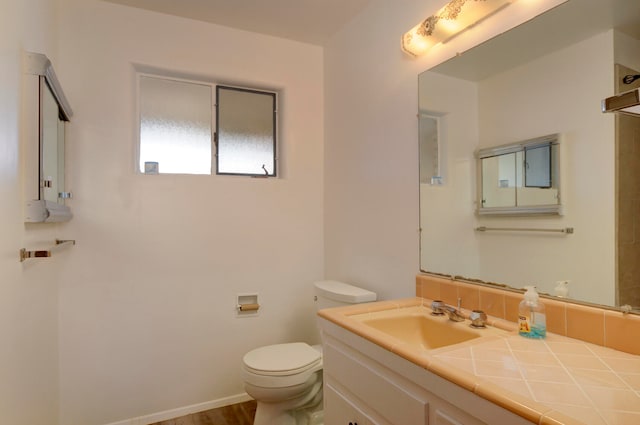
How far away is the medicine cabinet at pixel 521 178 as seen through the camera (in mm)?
1201

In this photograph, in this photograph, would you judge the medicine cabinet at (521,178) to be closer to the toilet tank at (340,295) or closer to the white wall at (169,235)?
the toilet tank at (340,295)

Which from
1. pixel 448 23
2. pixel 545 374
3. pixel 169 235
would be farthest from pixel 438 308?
pixel 169 235

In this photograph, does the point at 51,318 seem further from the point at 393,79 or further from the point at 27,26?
the point at 393,79

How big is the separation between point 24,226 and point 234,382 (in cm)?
163

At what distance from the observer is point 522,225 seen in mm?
1303

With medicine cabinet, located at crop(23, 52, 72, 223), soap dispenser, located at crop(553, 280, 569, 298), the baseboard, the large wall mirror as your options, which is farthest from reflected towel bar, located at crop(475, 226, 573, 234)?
the baseboard

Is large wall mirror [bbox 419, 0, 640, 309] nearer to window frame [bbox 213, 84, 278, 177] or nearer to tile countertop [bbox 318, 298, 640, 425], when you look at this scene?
tile countertop [bbox 318, 298, 640, 425]

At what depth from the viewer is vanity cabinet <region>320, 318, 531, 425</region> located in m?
0.81

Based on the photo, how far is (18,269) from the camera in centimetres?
121

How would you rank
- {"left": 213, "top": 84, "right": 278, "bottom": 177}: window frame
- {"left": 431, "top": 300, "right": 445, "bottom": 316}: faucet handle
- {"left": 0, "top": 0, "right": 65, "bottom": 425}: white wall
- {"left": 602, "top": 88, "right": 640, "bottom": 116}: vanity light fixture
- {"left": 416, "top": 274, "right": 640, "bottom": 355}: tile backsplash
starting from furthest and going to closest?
{"left": 213, "top": 84, "right": 278, "bottom": 177}: window frame < {"left": 431, "top": 300, "right": 445, "bottom": 316}: faucet handle < {"left": 0, "top": 0, "right": 65, "bottom": 425}: white wall < {"left": 416, "top": 274, "right": 640, "bottom": 355}: tile backsplash < {"left": 602, "top": 88, "right": 640, "bottom": 116}: vanity light fixture

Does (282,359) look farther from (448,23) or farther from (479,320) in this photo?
(448,23)

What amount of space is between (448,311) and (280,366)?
939 millimetres

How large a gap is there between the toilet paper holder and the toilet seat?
17.7 inches

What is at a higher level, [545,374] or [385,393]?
[545,374]
